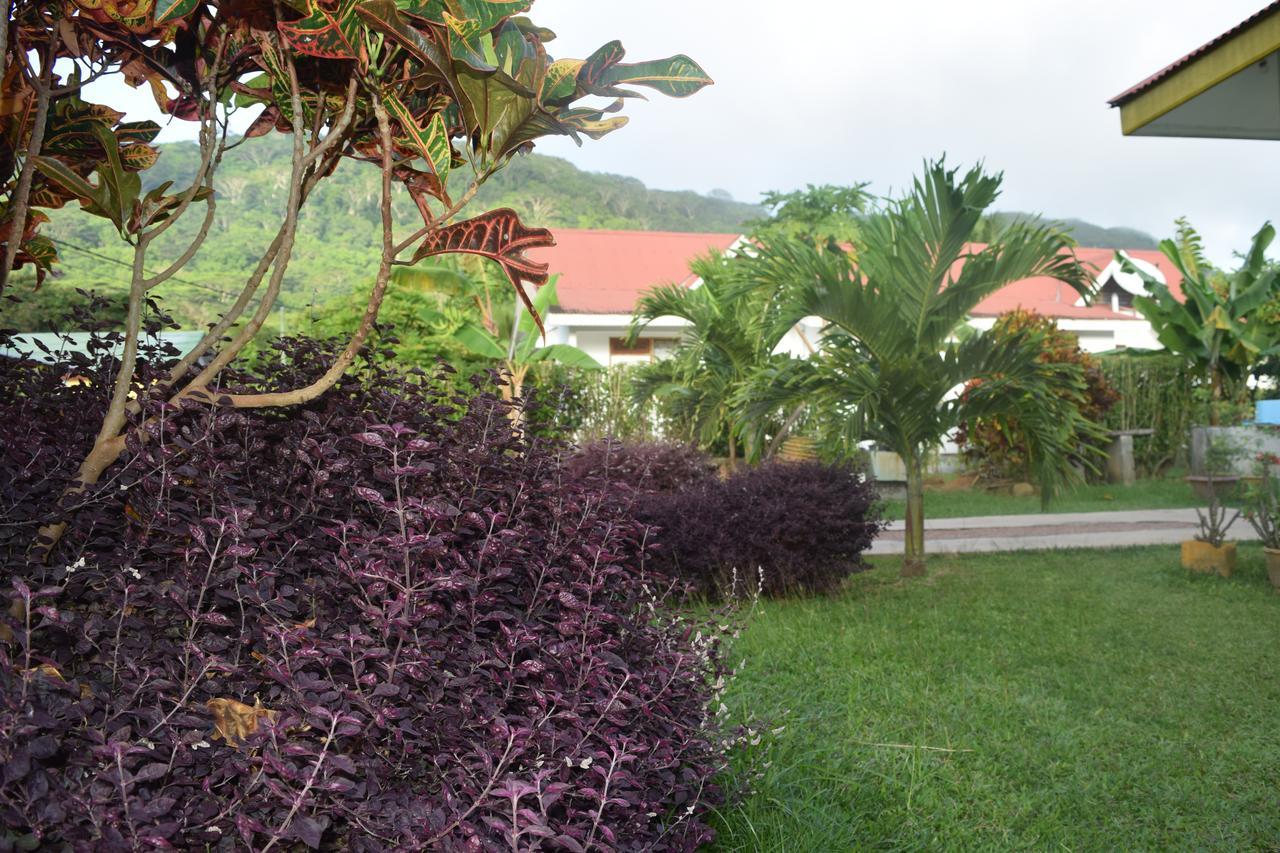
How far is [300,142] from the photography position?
252 centimetres

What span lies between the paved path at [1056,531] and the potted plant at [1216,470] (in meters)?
0.60

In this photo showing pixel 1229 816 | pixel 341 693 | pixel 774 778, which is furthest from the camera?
pixel 1229 816

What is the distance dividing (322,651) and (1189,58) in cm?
624

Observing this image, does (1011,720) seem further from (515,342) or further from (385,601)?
(515,342)

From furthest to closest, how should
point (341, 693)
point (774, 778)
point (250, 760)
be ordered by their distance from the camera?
point (774, 778) → point (341, 693) → point (250, 760)

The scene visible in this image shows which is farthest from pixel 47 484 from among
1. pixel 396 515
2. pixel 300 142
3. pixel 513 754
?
pixel 513 754

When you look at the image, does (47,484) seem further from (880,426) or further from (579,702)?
(880,426)

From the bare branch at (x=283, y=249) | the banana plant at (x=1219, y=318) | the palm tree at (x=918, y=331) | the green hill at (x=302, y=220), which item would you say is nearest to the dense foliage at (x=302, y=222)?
the green hill at (x=302, y=220)

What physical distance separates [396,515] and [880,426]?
7499 mm

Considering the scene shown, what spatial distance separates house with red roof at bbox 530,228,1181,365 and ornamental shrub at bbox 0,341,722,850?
21955 mm

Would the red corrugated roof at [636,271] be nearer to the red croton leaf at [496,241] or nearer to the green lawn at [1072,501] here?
the green lawn at [1072,501]

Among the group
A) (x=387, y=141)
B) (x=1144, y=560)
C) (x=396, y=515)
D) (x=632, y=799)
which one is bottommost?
(x=1144, y=560)

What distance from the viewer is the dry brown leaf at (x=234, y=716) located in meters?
2.00

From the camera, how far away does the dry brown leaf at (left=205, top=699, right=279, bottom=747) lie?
1998 mm
